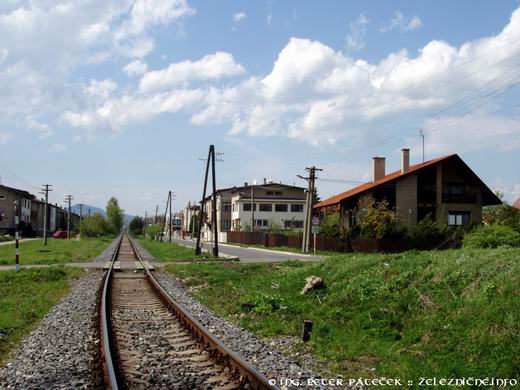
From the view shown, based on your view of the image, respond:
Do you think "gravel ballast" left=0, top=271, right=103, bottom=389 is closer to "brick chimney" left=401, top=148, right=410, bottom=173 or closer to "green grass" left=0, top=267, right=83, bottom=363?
"green grass" left=0, top=267, right=83, bottom=363

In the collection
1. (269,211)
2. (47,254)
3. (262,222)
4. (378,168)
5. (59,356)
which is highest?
(378,168)

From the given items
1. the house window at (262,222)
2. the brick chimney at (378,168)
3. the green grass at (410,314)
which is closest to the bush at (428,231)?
the brick chimney at (378,168)

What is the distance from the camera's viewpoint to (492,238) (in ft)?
73.3

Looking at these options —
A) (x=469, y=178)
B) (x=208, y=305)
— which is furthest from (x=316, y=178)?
(x=208, y=305)

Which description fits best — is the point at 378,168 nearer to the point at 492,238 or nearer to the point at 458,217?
the point at 458,217

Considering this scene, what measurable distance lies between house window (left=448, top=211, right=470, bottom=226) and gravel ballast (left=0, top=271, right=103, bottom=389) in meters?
45.4

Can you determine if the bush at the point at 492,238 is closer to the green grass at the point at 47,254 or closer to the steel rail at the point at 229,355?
the steel rail at the point at 229,355

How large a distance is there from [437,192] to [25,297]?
144ft

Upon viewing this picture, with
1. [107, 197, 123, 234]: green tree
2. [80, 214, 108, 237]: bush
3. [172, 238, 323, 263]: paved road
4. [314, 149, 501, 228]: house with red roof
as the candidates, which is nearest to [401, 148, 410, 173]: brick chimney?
[314, 149, 501, 228]: house with red roof

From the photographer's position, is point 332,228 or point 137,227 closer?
point 332,228

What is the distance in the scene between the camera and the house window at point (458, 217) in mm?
53375

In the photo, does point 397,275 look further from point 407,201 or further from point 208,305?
point 407,201

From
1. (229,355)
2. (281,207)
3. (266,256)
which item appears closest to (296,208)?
(281,207)

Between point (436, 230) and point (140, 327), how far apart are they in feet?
124
